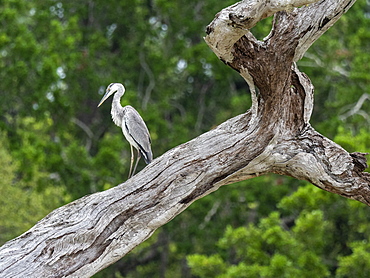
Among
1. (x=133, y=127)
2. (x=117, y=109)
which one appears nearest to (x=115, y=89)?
(x=117, y=109)

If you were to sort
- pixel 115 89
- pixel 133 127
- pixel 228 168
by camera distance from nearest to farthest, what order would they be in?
1. pixel 228 168
2. pixel 133 127
3. pixel 115 89

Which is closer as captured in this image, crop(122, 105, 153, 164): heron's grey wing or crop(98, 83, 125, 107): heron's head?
crop(122, 105, 153, 164): heron's grey wing

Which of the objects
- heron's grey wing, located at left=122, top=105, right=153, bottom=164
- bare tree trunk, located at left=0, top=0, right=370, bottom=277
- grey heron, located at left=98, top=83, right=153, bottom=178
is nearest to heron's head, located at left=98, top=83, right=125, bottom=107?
grey heron, located at left=98, top=83, right=153, bottom=178

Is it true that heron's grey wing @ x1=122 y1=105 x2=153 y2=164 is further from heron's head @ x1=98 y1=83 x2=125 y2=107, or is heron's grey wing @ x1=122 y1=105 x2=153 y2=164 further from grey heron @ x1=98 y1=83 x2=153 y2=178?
heron's head @ x1=98 y1=83 x2=125 y2=107

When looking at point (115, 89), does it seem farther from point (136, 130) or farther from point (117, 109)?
point (136, 130)

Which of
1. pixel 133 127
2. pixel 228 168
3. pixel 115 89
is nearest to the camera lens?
pixel 228 168

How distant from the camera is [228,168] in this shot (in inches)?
190

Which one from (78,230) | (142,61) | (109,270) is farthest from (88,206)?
(142,61)

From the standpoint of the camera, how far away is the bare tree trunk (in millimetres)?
4590

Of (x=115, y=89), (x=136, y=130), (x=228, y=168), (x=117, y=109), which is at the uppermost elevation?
(x=115, y=89)

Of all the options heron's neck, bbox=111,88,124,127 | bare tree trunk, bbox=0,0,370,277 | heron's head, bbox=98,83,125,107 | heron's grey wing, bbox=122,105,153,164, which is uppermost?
heron's head, bbox=98,83,125,107

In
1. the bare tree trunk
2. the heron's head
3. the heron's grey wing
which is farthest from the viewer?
the heron's head

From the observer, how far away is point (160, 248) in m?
15.4

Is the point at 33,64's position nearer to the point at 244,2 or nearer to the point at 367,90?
the point at 367,90
